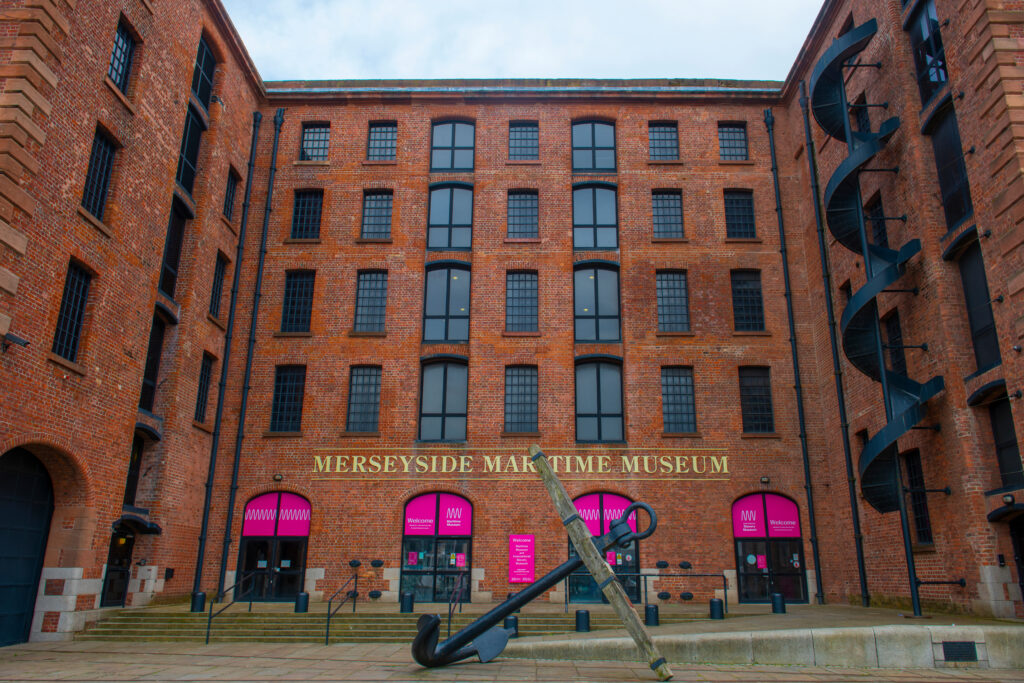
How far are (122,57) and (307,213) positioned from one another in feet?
24.5

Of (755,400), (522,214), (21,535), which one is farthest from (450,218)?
(21,535)

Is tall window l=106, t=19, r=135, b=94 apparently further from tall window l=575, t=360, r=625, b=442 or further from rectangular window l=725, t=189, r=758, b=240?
A: rectangular window l=725, t=189, r=758, b=240

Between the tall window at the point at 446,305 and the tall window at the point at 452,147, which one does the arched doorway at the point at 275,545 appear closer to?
A: the tall window at the point at 446,305

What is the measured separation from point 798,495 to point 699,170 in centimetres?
1069

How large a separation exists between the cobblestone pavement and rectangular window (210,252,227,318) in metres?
10.6

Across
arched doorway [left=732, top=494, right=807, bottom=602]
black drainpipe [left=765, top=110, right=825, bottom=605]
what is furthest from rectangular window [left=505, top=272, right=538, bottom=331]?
arched doorway [left=732, top=494, right=807, bottom=602]

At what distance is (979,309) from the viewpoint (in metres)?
14.9

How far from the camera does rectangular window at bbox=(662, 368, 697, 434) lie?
68.4 feet

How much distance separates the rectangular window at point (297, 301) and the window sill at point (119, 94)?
7.09 m

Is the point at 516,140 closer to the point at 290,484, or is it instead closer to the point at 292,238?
the point at 292,238

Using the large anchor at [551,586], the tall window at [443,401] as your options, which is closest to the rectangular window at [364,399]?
the tall window at [443,401]

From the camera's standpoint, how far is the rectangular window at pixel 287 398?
2106 cm

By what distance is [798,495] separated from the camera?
19.9 metres

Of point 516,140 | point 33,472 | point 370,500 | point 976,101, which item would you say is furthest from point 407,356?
point 976,101
